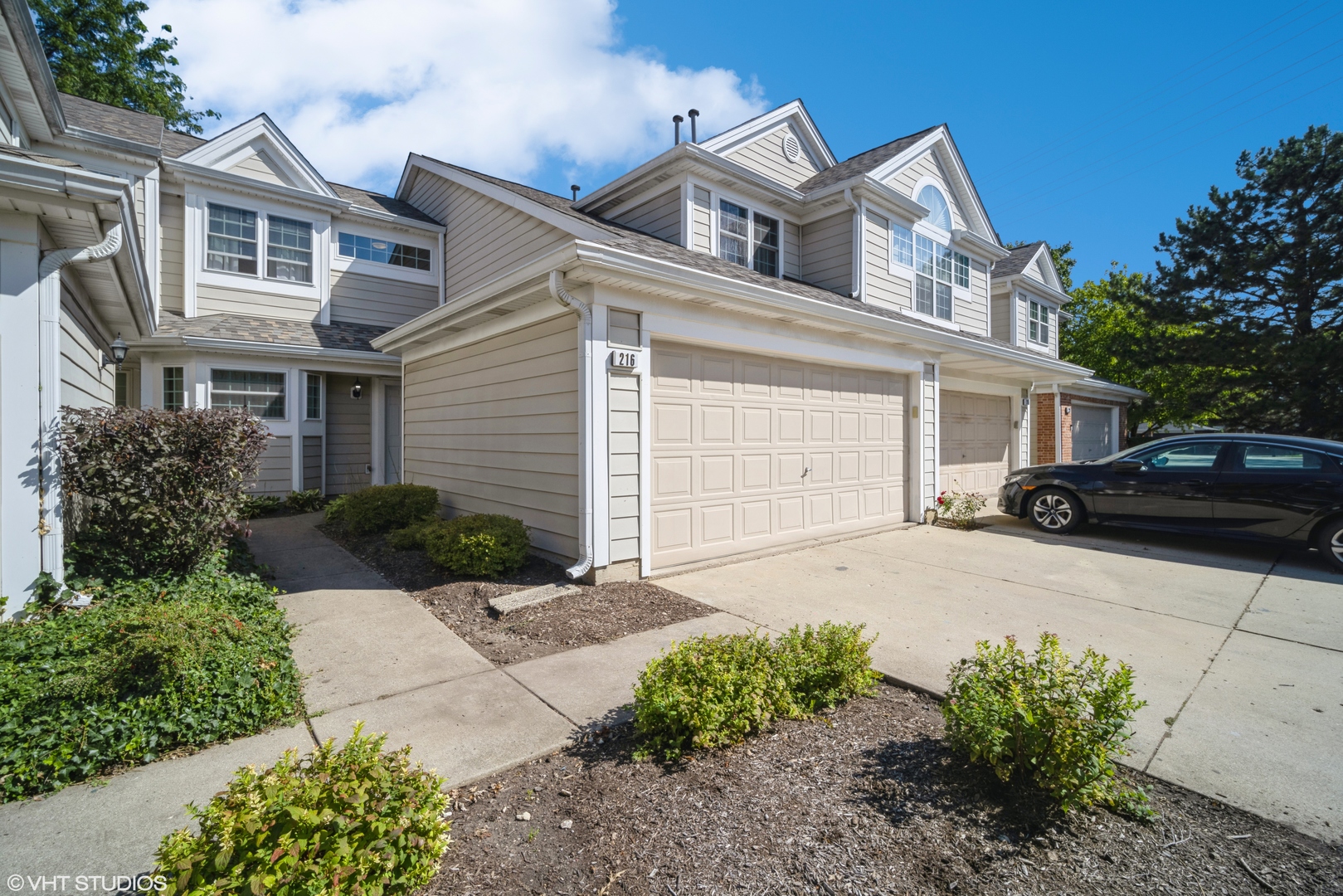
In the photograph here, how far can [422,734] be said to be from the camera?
308 cm

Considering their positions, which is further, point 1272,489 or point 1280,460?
point 1280,460

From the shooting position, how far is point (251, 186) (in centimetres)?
1080

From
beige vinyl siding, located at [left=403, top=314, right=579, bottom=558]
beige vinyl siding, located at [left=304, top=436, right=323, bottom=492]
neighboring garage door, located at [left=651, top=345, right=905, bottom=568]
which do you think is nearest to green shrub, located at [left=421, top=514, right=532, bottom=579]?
beige vinyl siding, located at [left=403, top=314, right=579, bottom=558]

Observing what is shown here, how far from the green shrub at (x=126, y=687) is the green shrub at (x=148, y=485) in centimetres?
89

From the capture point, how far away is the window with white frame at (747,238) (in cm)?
1006

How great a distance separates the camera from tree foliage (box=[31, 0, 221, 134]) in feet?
61.2

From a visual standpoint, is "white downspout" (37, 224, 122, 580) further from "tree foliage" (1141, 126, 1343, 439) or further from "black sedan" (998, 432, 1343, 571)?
"tree foliage" (1141, 126, 1343, 439)

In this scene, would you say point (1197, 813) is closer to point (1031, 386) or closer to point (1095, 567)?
point (1095, 567)

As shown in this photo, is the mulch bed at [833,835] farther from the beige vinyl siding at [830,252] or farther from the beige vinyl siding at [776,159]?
the beige vinyl siding at [776,159]

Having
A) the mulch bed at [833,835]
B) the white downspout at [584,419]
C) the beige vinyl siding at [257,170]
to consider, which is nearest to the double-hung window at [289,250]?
the beige vinyl siding at [257,170]

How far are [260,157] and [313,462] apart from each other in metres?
5.54

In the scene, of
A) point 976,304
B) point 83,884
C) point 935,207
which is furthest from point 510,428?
point 976,304

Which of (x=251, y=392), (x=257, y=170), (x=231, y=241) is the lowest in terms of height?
(x=251, y=392)

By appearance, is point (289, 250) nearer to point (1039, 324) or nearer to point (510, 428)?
point (510, 428)
